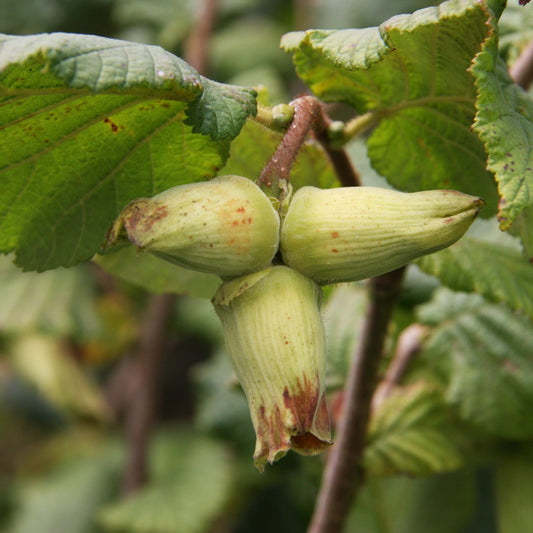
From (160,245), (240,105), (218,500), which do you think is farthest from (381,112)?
(218,500)

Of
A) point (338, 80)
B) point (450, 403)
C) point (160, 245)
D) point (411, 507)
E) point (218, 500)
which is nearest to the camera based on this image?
point (160, 245)

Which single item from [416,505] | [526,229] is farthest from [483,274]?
[416,505]

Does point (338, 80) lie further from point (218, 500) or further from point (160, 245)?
point (218, 500)

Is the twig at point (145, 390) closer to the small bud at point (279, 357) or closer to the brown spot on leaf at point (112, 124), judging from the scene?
the brown spot on leaf at point (112, 124)

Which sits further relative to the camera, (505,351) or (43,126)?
(505,351)

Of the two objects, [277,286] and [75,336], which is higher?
[277,286]

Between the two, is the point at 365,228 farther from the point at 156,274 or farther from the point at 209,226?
the point at 156,274

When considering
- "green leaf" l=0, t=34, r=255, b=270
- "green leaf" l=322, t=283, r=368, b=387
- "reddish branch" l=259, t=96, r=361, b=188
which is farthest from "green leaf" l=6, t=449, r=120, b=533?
"reddish branch" l=259, t=96, r=361, b=188
